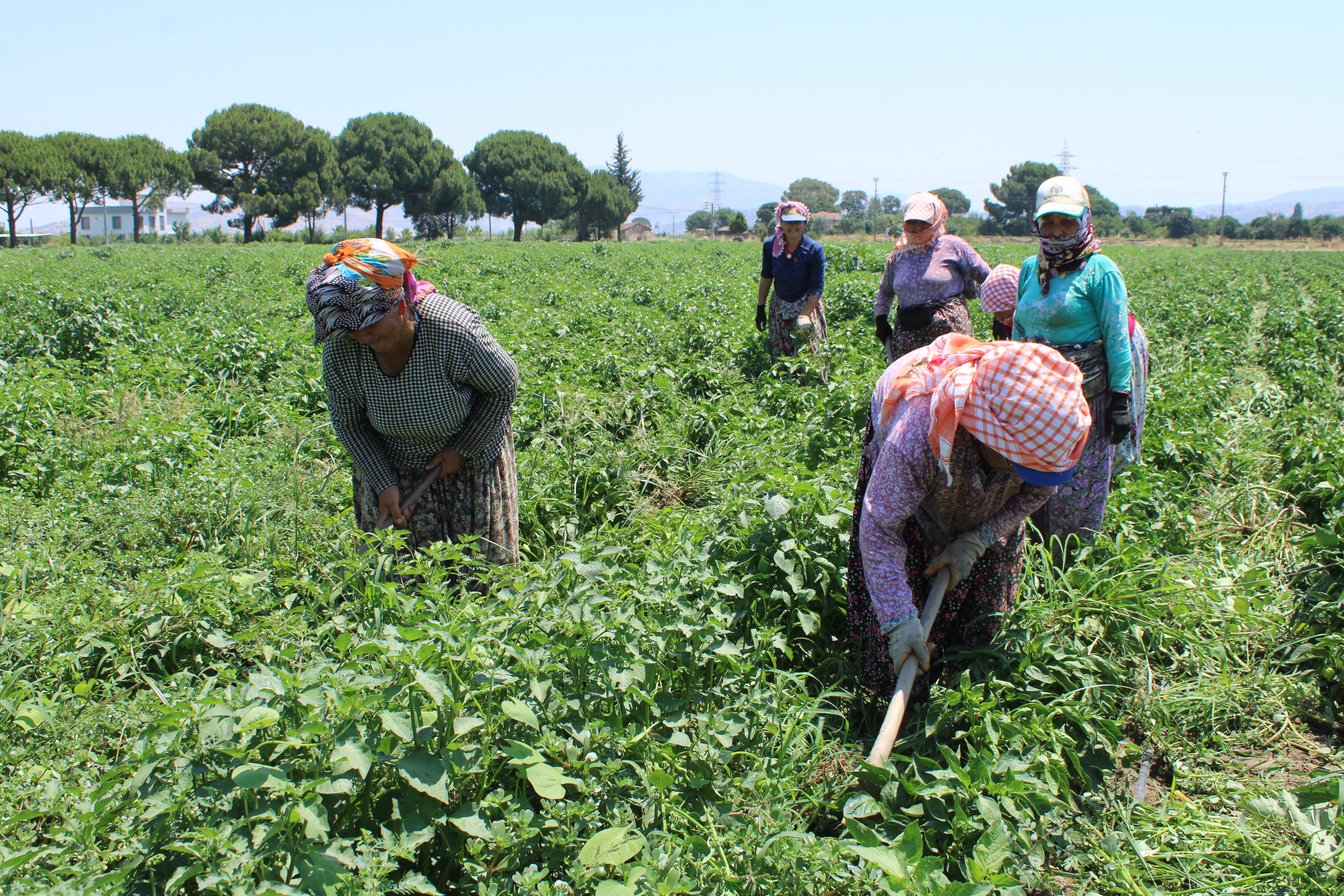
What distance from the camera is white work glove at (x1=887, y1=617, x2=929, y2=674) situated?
2.12m

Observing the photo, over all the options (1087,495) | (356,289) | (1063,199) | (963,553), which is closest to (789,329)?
(1063,199)

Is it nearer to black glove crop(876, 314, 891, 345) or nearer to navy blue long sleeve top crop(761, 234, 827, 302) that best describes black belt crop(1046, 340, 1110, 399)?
black glove crop(876, 314, 891, 345)

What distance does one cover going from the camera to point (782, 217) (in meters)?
5.86

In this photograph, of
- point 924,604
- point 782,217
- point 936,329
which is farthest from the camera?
point 782,217

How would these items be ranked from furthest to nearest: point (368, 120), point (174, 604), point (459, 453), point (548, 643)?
point (368, 120), point (459, 453), point (174, 604), point (548, 643)

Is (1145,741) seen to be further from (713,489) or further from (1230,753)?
(713,489)

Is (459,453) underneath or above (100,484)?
above

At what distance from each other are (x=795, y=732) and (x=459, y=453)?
1421mm

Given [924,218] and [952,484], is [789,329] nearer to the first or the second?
[924,218]

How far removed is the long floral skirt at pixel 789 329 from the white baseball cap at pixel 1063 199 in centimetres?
288

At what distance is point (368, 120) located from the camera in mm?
60781

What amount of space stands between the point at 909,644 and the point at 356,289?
6.10ft

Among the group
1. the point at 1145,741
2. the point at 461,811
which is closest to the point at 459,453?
the point at 461,811

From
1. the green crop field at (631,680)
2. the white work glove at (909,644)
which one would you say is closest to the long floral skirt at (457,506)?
the green crop field at (631,680)
